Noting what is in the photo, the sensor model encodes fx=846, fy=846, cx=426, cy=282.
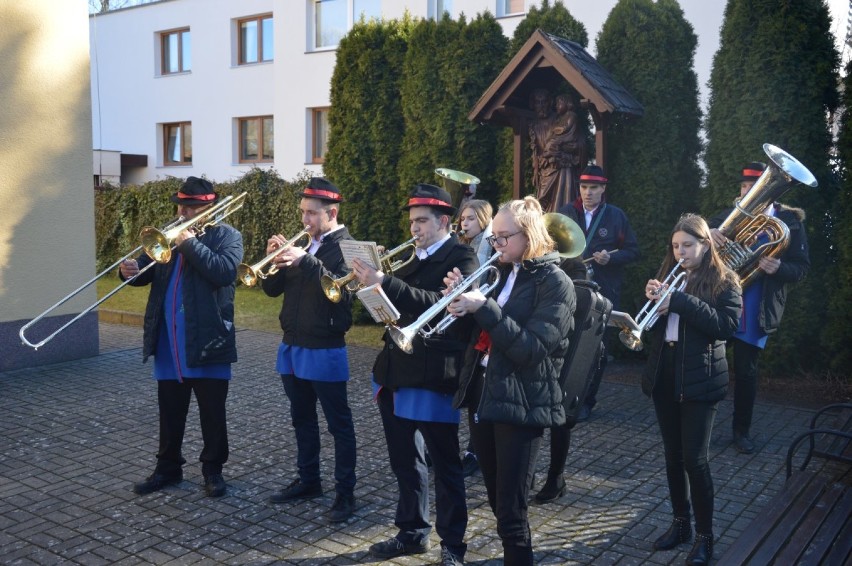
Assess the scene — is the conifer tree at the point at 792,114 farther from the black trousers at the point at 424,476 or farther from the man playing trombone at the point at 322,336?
the black trousers at the point at 424,476

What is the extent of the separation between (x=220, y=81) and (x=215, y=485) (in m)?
19.0

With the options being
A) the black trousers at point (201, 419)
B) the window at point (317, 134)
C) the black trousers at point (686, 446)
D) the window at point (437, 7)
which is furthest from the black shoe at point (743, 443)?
the window at point (317, 134)

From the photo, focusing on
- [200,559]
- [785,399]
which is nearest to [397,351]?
[200,559]

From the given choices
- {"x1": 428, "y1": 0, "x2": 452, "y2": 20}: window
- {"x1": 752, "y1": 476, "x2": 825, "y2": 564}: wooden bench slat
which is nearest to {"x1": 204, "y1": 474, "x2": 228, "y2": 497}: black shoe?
{"x1": 752, "y1": 476, "x2": 825, "y2": 564}: wooden bench slat

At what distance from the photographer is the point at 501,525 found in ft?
12.3

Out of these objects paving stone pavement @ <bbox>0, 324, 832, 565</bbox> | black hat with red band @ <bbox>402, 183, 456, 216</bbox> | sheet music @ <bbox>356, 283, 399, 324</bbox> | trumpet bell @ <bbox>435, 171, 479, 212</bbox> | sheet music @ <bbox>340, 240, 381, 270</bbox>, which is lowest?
paving stone pavement @ <bbox>0, 324, 832, 565</bbox>

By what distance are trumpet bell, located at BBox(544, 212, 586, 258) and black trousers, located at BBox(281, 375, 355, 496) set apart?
1595 millimetres

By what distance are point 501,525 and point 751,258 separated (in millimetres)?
3100

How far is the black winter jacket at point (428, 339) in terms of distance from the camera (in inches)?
166

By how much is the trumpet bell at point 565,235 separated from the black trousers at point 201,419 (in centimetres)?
239

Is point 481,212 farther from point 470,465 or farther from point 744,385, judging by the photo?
point 744,385

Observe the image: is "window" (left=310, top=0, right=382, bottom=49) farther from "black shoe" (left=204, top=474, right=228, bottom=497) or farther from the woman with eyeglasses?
the woman with eyeglasses

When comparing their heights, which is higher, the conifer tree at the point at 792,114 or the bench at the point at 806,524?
the conifer tree at the point at 792,114

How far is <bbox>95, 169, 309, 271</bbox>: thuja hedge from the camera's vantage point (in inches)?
615
